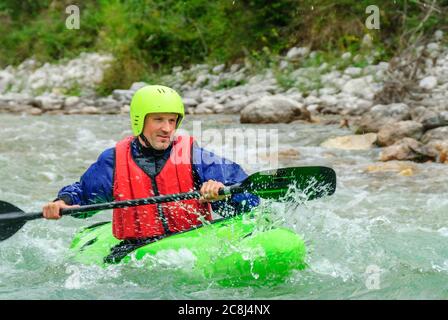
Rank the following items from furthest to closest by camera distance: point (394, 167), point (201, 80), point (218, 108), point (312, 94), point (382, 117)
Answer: point (201, 80) → point (218, 108) → point (312, 94) → point (382, 117) → point (394, 167)

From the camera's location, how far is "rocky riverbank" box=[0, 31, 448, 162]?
345 inches

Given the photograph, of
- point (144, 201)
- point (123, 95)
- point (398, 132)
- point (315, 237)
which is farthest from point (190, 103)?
point (144, 201)

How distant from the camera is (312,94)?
13.4 m

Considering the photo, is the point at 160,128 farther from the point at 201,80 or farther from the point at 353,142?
the point at 201,80

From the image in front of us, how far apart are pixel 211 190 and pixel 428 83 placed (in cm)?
861

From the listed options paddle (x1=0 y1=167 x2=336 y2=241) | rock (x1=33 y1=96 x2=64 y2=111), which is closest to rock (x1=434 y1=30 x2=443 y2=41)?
rock (x1=33 y1=96 x2=64 y2=111)

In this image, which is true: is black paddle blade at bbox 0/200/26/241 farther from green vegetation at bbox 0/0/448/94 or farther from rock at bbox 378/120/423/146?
green vegetation at bbox 0/0/448/94

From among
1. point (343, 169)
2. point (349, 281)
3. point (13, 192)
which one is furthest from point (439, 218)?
point (13, 192)

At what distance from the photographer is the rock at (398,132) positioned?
8.61 metres

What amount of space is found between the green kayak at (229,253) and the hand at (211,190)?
0.21 meters

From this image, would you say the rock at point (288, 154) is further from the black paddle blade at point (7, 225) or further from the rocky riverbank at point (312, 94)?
the black paddle blade at point (7, 225)

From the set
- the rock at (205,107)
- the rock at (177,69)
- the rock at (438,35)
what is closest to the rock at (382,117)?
the rock at (438,35)

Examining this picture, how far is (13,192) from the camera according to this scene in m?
7.07

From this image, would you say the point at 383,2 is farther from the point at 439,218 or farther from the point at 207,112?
the point at 439,218
